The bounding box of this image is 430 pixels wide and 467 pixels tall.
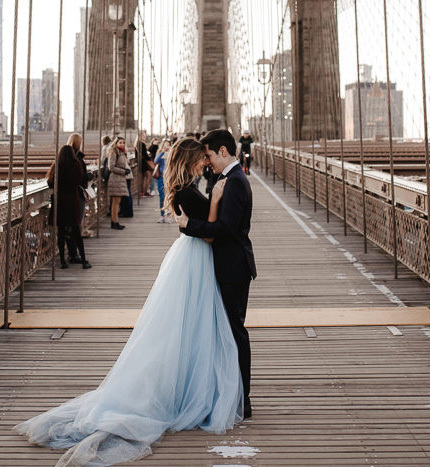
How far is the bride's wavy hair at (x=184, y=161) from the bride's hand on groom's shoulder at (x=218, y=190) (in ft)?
0.26

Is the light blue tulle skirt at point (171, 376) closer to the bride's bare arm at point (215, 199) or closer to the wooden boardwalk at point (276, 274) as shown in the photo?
the bride's bare arm at point (215, 199)

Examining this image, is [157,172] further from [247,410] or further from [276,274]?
[247,410]

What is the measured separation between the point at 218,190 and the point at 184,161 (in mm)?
157

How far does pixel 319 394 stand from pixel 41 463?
1.14 m

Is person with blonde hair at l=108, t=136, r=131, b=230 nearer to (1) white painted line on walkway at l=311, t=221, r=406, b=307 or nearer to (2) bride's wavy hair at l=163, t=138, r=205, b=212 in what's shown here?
(1) white painted line on walkway at l=311, t=221, r=406, b=307

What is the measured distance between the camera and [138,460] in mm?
2482

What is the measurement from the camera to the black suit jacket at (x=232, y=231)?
2.78 m

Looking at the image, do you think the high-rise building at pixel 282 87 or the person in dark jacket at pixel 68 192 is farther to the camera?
the high-rise building at pixel 282 87

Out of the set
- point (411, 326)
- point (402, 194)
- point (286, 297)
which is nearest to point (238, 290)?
point (411, 326)

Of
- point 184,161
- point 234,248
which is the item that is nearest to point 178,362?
point 234,248

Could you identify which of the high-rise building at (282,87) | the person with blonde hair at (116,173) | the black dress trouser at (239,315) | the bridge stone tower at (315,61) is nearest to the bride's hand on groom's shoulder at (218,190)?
the black dress trouser at (239,315)

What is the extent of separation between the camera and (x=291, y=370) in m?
3.44

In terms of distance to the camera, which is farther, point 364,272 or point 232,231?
point 364,272

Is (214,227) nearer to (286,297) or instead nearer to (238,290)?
(238,290)
